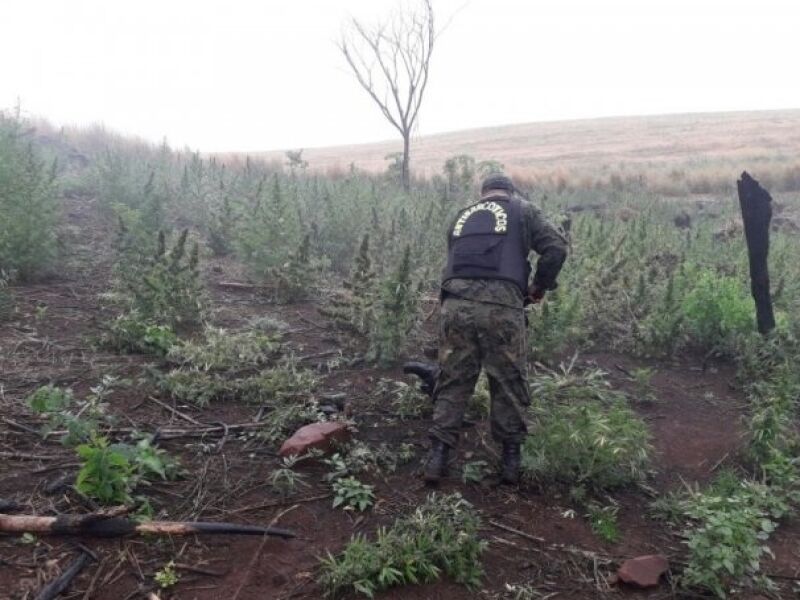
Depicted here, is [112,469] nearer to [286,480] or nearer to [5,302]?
[286,480]

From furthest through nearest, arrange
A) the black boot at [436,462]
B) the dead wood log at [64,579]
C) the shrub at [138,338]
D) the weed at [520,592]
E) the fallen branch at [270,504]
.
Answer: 1. the shrub at [138,338]
2. the black boot at [436,462]
3. the fallen branch at [270,504]
4. the weed at [520,592]
5. the dead wood log at [64,579]

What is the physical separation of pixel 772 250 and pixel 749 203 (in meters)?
3.42

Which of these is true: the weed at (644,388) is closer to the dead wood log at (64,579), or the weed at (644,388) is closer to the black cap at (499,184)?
the black cap at (499,184)

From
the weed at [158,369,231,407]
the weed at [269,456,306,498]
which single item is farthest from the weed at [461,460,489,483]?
the weed at [158,369,231,407]

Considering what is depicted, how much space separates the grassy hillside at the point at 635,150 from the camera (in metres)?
18.0

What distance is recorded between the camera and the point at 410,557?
3.06 meters

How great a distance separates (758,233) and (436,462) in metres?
3.94

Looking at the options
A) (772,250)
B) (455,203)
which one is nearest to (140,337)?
(455,203)

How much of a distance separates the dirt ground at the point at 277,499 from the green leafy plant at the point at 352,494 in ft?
0.17

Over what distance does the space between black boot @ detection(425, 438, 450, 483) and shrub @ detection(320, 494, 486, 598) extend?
0.50 m

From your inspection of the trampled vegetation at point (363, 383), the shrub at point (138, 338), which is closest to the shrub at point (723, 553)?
the trampled vegetation at point (363, 383)

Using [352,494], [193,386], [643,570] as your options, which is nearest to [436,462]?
[352,494]

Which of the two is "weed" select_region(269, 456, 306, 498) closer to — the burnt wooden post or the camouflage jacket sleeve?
the camouflage jacket sleeve

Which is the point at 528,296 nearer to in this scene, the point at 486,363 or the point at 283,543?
the point at 486,363
